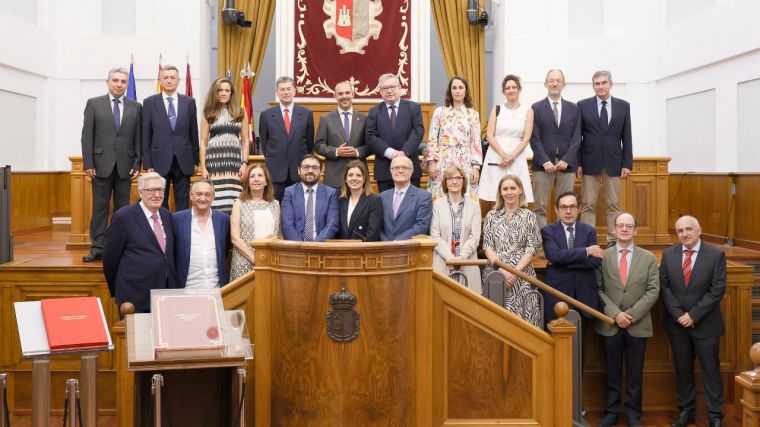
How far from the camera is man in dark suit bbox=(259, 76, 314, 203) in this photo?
611 centimetres

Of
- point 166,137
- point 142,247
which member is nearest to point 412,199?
point 142,247

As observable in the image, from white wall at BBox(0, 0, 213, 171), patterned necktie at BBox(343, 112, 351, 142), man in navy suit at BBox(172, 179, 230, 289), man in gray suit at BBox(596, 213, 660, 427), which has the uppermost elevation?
white wall at BBox(0, 0, 213, 171)

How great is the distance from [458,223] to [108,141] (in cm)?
263

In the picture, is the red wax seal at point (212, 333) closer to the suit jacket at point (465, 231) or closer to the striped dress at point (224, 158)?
the suit jacket at point (465, 231)

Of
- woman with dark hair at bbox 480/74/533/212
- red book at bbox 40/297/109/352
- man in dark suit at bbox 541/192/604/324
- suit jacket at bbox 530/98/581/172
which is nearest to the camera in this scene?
red book at bbox 40/297/109/352

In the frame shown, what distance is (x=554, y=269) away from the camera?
5523 mm

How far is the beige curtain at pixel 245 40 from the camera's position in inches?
423

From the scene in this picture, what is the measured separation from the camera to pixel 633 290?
557 centimetres

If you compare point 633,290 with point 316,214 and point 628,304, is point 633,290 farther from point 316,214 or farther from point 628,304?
point 316,214

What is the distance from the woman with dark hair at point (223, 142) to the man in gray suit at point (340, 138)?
0.56 m

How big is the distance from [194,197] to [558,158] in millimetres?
2736

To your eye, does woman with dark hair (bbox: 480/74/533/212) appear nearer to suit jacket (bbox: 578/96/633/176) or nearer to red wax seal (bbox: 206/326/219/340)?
suit jacket (bbox: 578/96/633/176)

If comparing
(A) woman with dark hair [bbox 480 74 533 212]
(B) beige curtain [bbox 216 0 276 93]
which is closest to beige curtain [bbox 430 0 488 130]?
(B) beige curtain [bbox 216 0 276 93]

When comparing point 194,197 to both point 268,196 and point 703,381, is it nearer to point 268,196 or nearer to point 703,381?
point 268,196
